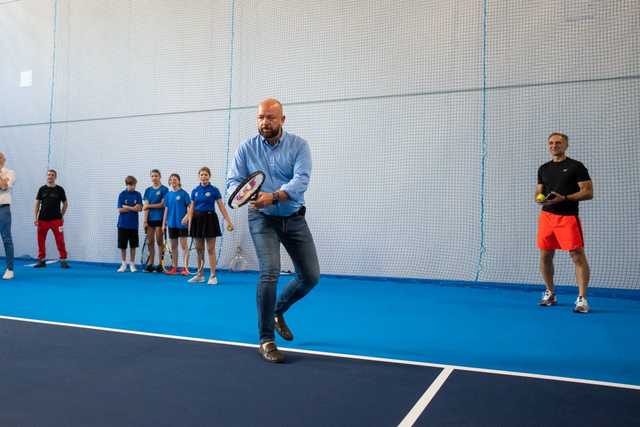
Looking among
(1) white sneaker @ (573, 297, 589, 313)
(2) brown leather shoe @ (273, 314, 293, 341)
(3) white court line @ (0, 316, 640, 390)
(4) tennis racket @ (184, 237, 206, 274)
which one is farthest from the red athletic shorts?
(4) tennis racket @ (184, 237, 206, 274)

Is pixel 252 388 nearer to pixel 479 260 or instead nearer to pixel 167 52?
pixel 479 260

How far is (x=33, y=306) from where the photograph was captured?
5.43m

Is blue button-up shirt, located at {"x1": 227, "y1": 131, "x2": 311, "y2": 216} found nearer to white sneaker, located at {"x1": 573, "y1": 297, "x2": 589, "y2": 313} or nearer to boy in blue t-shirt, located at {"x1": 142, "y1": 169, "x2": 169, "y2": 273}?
white sneaker, located at {"x1": 573, "y1": 297, "x2": 589, "y2": 313}

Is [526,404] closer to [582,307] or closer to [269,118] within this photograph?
[269,118]

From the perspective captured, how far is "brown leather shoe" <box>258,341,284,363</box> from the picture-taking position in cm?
332

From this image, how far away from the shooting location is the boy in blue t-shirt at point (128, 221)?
31.1 feet

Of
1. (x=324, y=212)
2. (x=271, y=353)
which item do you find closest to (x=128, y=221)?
(x=324, y=212)

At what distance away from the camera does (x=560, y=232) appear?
5559 mm

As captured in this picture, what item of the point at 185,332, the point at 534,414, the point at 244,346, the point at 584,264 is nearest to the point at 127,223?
the point at 185,332

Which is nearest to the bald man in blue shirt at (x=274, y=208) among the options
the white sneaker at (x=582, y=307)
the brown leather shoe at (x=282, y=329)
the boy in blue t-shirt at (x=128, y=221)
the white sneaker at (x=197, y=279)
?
the brown leather shoe at (x=282, y=329)

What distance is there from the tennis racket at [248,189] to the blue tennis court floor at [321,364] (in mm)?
1018

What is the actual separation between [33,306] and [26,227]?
7.27 metres

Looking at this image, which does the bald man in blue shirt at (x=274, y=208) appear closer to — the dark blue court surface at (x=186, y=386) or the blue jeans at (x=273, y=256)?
the blue jeans at (x=273, y=256)

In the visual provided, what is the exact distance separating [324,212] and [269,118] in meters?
5.72
